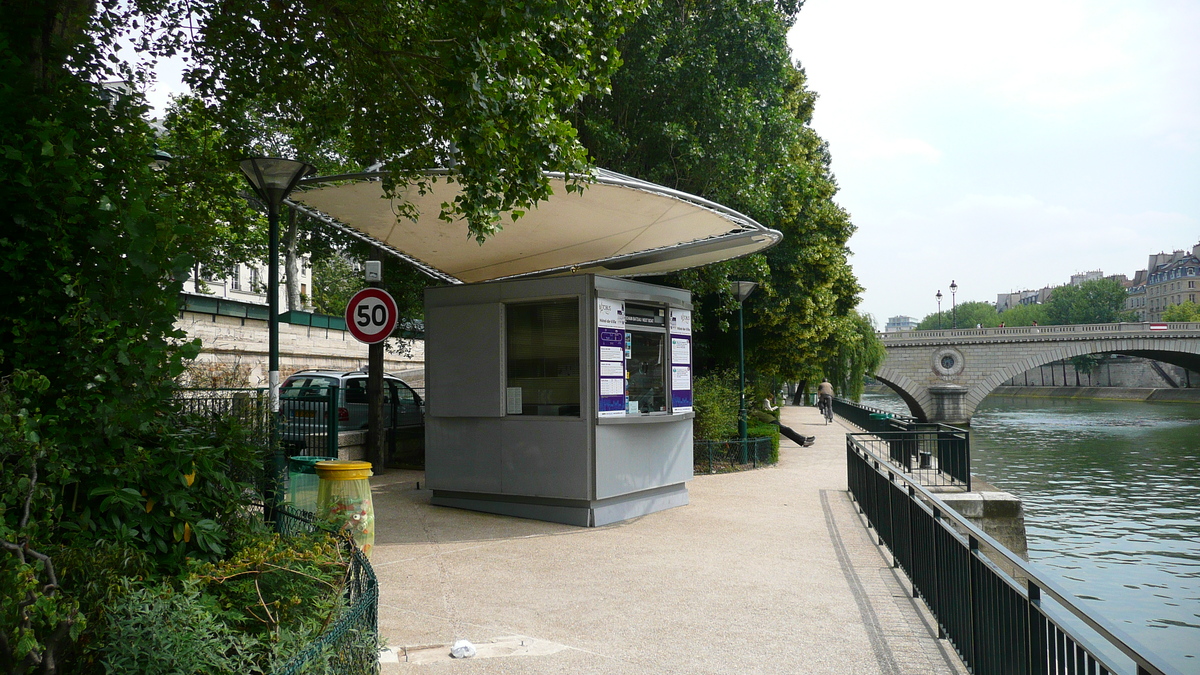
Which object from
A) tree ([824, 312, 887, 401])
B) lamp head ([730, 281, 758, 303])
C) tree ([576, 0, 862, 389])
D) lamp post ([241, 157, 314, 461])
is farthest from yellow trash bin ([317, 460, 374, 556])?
tree ([824, 312, 887, 401])

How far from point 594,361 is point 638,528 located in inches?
77.1

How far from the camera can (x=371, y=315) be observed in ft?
30.9

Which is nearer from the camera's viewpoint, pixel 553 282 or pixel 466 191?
pixel 466 191

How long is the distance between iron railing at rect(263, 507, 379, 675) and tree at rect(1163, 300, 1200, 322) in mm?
119742

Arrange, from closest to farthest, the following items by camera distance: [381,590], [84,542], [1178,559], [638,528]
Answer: [84,542] → [381,590] → [638,528] → [1178,559]

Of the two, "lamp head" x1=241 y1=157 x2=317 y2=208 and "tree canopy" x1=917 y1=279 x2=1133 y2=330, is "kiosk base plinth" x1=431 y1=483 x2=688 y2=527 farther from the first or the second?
"tree canopy" x1=917 y1=279 x2=1133 y2=330

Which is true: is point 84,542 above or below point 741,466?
above

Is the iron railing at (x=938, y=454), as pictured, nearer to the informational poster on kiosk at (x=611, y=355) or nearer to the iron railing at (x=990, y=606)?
the iron railing at (x=990, y=606)

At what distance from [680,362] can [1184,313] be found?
115381 millimetres

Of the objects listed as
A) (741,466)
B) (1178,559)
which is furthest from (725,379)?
(1178,559)

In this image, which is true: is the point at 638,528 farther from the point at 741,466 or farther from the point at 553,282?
the point at 741,466

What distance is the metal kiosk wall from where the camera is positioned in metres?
9.60

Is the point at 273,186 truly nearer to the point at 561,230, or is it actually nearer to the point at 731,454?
the point at 561,230

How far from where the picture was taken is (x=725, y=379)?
67.7 ft
